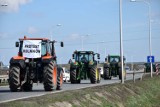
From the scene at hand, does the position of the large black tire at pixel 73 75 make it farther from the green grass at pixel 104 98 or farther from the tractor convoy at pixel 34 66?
the tractor convoy at pixel 34 66

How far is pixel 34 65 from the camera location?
1029 inches

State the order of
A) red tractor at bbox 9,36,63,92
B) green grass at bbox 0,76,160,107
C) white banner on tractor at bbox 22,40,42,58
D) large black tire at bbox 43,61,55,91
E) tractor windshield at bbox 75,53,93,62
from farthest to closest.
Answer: tractor windshield at bbox 75,53,93,62 → white banner on tractor at bbox 22,40,42,58 → red tractor at bbox 9,36,63,92 → large black tire at bbox 43,61,55,91 → green grass at bbox 0,76,160,107

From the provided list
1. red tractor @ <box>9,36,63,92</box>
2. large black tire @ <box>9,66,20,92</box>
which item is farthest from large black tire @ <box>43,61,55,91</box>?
A: large black tire @ <box>9,66,20,92</box>

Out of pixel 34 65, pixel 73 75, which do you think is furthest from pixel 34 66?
pixel 73 75

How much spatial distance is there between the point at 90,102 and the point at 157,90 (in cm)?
1636

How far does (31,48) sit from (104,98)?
5622 mm

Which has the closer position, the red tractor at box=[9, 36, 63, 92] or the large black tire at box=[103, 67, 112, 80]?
the red tractor at box=[9, 36, 63, 92]

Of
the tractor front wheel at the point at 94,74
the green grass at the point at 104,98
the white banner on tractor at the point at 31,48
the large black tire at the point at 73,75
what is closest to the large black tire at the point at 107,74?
the large black tire at the point at 73,75

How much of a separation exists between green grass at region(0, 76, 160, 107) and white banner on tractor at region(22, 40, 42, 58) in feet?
11.3

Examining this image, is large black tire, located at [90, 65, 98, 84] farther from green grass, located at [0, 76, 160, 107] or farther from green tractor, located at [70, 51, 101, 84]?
green grass, located at [0, 76, 160, 107]

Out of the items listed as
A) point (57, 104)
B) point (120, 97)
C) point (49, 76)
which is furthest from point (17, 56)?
point (57, 104)

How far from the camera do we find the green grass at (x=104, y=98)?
17.9 m

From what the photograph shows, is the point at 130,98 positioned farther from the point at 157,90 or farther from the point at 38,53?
the point at 157,90

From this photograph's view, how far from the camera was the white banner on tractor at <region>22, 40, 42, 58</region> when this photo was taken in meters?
26.5
